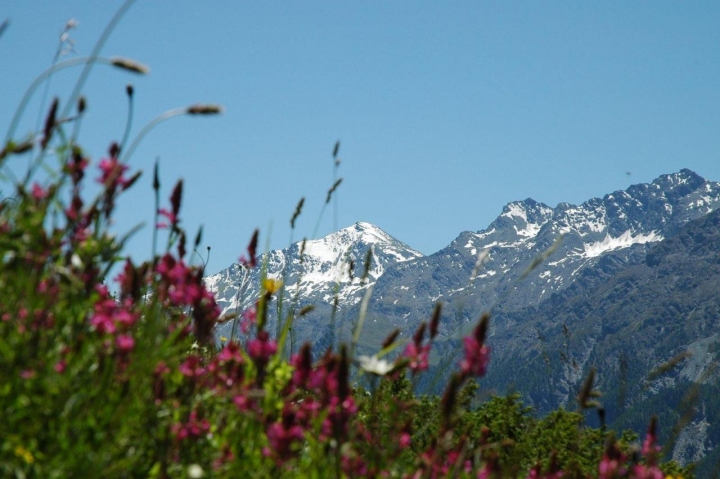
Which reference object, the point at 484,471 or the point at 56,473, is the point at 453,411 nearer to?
the point at 484,471

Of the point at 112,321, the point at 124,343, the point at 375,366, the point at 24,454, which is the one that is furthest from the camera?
the point at 375,366

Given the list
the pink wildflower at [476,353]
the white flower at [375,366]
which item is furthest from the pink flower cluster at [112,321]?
the pink wildflower at [476,353]

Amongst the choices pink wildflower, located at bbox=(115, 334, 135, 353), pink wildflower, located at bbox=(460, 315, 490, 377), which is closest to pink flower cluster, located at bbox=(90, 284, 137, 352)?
pink wildflower, located at bbox=(115, 334, 135, 353)

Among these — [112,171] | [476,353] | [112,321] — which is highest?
[112,171]

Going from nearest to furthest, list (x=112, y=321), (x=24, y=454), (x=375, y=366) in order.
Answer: (x=24, y=454) → (x=112, y=321) → (x=375, y=366)

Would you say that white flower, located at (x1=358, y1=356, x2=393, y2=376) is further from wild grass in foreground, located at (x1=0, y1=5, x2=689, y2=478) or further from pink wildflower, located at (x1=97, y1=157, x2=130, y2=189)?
pink wildflower, located at (x1=97, y1=157, x2=130, y2=189)

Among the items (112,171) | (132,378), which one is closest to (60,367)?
(132,378)

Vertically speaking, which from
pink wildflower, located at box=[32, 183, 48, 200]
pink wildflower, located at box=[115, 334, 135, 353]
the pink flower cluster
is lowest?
pink wildflower, located at box=[115, 334, 135, 353]

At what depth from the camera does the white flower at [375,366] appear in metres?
3.20

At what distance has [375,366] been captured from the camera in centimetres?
330

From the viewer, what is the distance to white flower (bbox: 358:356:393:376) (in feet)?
10.5

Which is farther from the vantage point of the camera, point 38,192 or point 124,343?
point 38,192

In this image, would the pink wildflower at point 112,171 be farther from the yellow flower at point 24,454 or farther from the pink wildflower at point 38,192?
the yellow flower at point 24,454

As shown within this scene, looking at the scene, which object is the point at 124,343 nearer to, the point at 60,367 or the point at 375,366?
the point at 60,367
